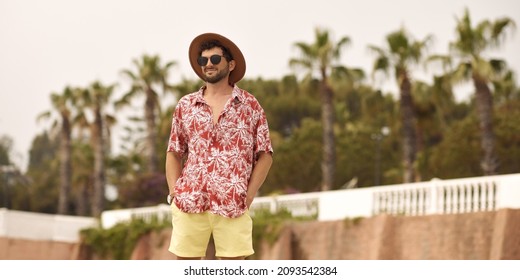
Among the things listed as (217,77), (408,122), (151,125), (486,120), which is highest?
(151,125)

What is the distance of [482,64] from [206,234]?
2676 centimetres

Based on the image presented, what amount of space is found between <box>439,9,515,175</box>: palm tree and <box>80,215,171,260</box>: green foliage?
9.19m

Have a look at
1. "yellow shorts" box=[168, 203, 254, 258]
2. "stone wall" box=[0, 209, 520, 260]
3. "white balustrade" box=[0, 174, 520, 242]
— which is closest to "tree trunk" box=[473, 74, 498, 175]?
"white balustrade" box=[0, 174, 520, 242]

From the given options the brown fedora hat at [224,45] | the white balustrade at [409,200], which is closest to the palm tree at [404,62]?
the white balustrade at [409,200]

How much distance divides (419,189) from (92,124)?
27934 millimetres

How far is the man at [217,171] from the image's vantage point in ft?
16.3

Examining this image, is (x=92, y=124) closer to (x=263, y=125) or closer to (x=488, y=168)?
(x=488, y=168)

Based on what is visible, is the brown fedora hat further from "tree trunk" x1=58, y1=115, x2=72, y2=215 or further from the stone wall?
"tree trunk" x1=58, y1=115, x2=72, y2=215

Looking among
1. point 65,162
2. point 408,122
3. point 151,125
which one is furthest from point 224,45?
point 65,162

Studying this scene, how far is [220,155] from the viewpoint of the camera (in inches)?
197

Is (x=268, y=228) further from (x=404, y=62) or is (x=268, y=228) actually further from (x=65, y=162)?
(x=65, y=162)

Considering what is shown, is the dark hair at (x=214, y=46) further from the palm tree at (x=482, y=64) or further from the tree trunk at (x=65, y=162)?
the tree trunk at (x=65, y=162)
